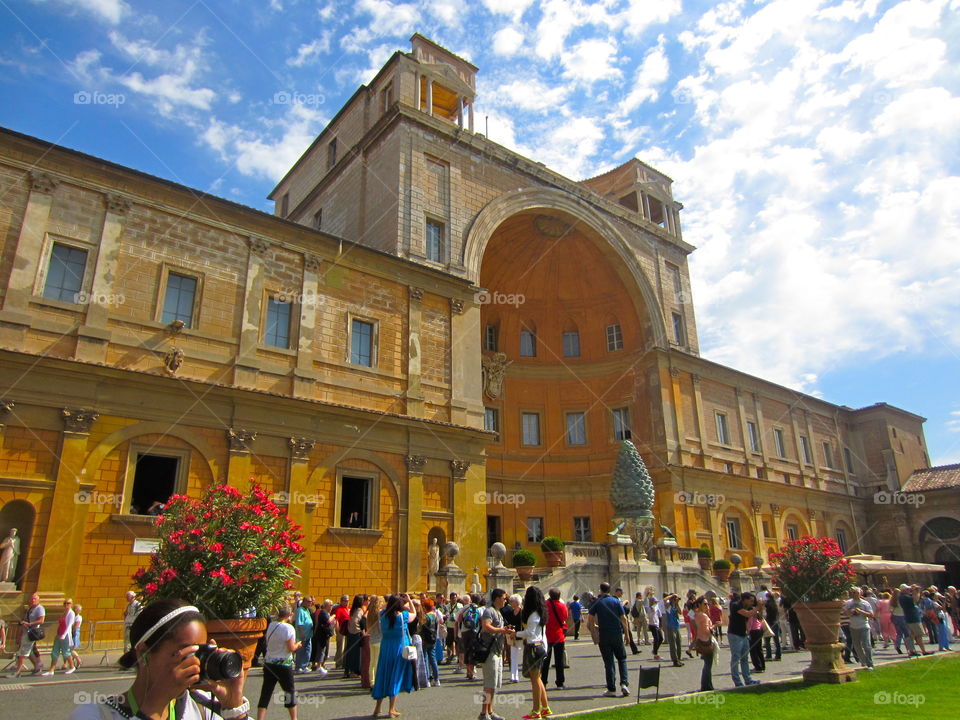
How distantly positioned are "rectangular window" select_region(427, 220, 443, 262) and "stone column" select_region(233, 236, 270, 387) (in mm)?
6860

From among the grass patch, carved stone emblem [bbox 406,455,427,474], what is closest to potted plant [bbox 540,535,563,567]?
carved stone emblem [bbox 406,455,427,474]

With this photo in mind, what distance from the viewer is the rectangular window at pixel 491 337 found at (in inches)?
1363

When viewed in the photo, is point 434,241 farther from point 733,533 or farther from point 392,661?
point 733,533

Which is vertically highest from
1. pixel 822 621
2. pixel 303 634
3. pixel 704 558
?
pixel 704 558

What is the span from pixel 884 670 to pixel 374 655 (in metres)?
9.61

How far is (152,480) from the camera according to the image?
1605 cm

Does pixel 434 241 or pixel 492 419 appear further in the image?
pixel 492 419

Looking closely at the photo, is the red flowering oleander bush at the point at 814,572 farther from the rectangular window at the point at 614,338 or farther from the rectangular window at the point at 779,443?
the rectangular window at the point at 779,443

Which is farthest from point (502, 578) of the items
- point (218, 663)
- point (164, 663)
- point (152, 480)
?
point (164, 663)

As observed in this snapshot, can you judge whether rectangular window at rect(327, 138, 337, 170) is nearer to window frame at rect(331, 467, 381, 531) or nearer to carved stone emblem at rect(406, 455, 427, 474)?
carved stone emblem at rect(406, 455, 427, 474)

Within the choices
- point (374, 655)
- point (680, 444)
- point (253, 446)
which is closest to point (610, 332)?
point (680, 444)

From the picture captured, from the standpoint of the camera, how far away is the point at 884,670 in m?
11.8

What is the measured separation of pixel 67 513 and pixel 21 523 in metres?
0.87

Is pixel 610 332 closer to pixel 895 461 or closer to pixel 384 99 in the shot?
pixel 384 99
